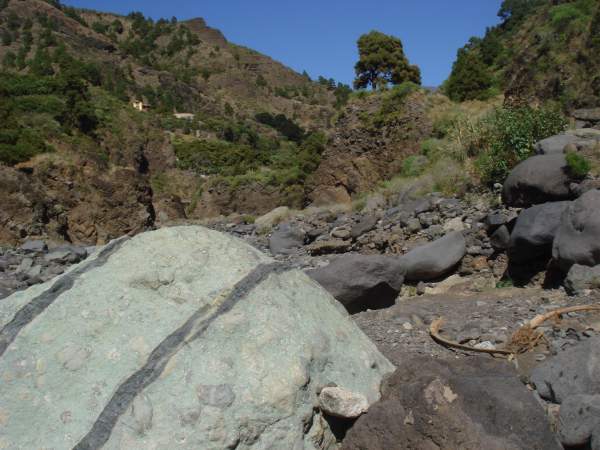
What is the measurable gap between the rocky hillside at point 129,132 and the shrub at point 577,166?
9.00 meters

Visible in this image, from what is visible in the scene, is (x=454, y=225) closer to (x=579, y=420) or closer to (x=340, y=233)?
(x=340, y=233)

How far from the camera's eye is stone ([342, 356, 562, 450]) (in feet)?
6.93

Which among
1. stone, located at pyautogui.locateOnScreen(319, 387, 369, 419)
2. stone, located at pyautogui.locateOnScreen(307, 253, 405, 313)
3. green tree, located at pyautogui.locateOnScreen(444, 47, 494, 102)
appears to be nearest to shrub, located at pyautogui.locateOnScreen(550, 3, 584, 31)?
green tree, located at pyautogui.locateOnScreen(444, 47, 494, 102)

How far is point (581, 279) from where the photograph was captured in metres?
4.44

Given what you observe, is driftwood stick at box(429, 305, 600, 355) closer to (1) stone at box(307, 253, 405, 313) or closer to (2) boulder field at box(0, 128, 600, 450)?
(2) boulder field at box(0, 128, 600, 450)

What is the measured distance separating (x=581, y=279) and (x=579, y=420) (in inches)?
95.9

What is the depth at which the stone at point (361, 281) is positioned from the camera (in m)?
5.21

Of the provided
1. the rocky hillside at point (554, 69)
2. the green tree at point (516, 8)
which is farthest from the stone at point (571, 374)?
the green tree at point (516, 8)

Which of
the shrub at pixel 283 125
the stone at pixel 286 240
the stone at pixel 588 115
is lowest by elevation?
the stone at pixel 286 240

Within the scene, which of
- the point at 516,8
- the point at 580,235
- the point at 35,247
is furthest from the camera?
the point at 516,8

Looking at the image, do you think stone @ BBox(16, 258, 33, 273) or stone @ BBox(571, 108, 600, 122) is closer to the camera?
stone @ BBox(16, 258, 33, 273)

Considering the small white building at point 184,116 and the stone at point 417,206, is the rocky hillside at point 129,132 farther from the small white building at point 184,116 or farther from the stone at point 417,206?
the stone at point 417,206

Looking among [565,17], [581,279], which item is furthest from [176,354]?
[565,17]

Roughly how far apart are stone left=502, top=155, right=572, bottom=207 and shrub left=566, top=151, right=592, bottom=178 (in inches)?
3.0
